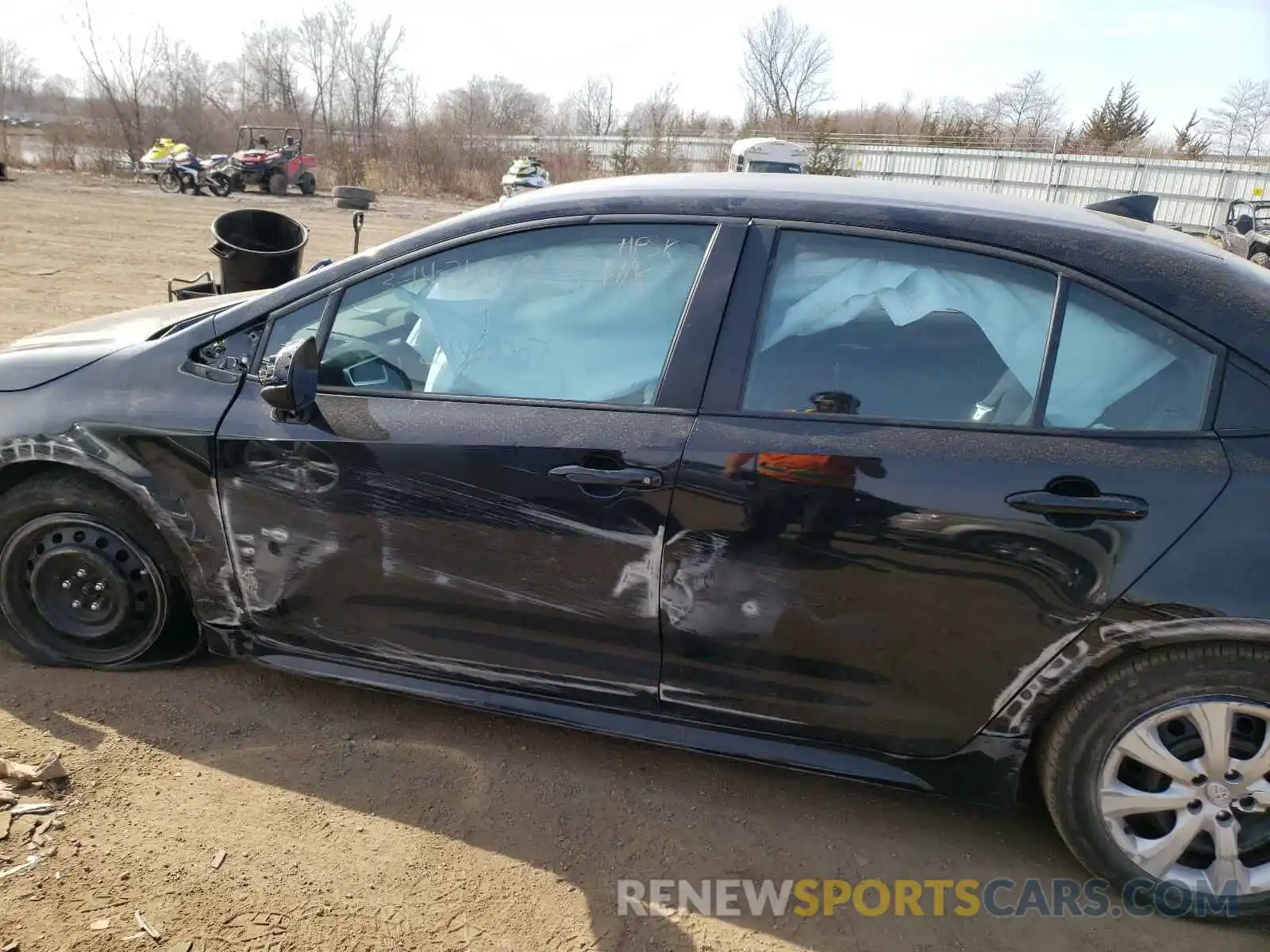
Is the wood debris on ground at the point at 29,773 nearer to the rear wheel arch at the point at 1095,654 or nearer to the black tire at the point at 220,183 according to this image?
the rear wheel arch at the point at 1095,654

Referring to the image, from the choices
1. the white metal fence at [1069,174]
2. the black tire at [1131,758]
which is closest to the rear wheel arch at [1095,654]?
the black tire at [1131,758]

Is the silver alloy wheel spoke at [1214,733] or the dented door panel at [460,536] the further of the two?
the dented door panel at [460,536]

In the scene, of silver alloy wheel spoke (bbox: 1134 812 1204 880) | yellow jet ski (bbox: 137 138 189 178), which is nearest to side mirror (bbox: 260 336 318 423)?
silver alloy wheel spoke (bbox: 1134 812 1204 880)

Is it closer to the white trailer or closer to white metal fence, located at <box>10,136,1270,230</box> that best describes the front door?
the white trailer

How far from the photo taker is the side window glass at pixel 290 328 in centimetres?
265

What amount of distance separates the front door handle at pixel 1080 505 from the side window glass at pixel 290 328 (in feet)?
6.64

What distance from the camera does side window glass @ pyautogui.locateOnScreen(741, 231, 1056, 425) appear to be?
2.23m

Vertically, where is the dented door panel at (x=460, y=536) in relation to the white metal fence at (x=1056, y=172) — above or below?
below

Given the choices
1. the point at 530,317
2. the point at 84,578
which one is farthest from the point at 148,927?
the point at 530,317

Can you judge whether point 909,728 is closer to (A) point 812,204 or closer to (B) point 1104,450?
(B) point 1104,450

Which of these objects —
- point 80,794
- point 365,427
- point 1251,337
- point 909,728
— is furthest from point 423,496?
point 1251,337

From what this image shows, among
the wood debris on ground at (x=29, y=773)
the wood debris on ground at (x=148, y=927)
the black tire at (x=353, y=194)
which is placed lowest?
the wood debris on ground at (x=148, y=927)

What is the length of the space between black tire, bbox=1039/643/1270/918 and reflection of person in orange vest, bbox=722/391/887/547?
77 cm

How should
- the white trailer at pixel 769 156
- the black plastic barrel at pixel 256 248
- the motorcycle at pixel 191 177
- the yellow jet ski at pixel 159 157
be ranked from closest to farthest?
the black plastic barrel at pixel 256 248 → the motorcycle at pixel 191 177 → the yellow jet ski at pixel 159 157 → the white trailer at pixel 769 156
